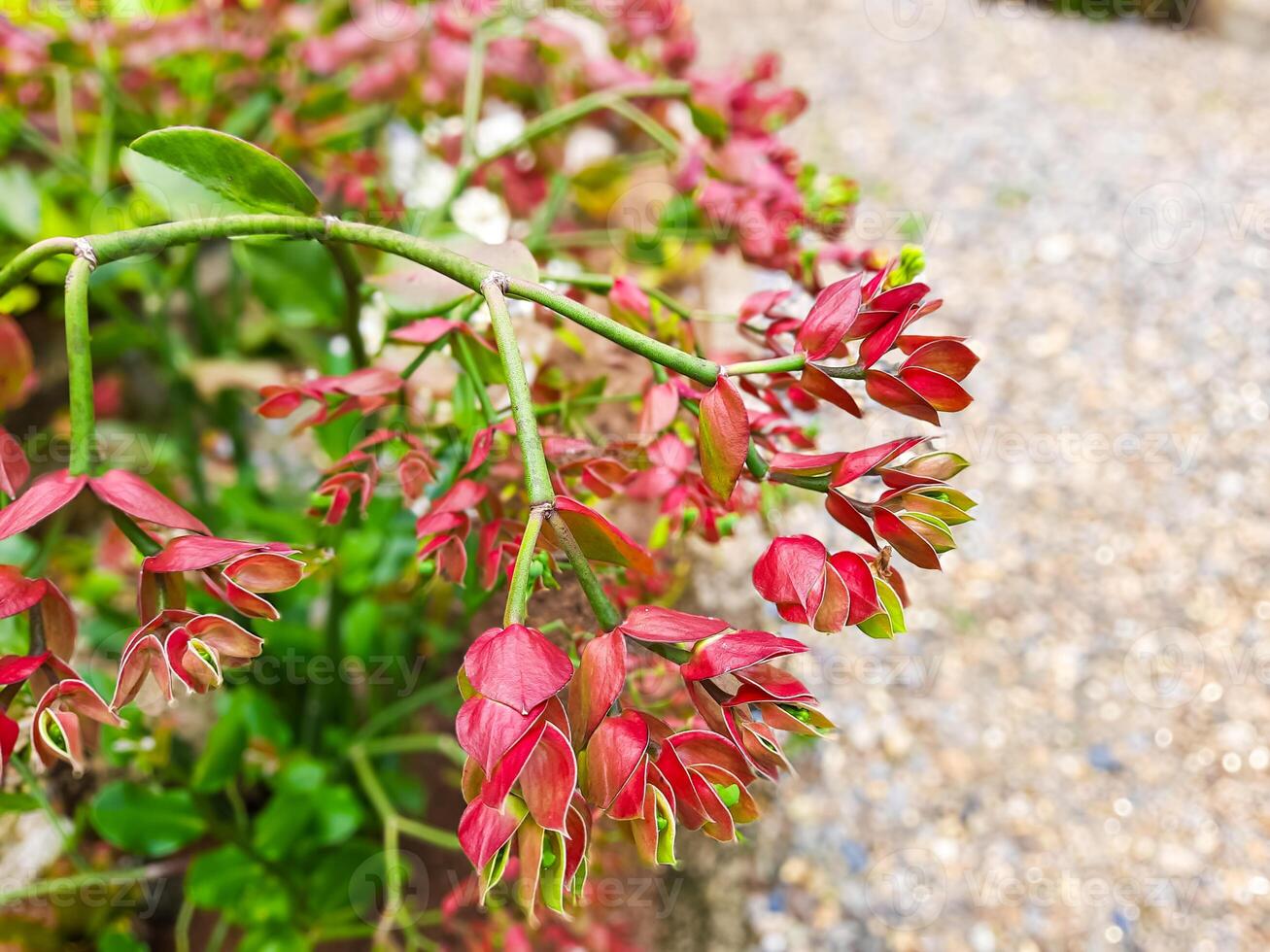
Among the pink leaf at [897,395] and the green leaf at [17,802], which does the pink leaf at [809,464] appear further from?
the green leaf at [17,802]

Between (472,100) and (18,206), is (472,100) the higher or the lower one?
the higher one

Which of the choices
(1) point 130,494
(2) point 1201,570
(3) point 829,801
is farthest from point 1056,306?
(1) point 130,494

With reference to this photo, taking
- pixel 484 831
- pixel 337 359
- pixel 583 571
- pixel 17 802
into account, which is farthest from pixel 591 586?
pixel 337 359

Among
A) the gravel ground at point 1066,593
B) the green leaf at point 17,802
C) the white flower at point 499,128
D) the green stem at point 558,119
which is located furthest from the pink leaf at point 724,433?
the white flower at point 499,128

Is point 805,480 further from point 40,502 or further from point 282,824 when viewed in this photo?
point 282,824

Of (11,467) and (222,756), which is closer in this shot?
(11,467)

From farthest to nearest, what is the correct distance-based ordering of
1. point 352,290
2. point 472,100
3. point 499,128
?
point 499,128 → point 472,100 → point 352,290

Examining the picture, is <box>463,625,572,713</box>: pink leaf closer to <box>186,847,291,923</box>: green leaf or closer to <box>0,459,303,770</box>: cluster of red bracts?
<box>0,459,303,770</box>: cluster of red bracts

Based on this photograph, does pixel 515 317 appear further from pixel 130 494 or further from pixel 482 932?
pixel 482 932
